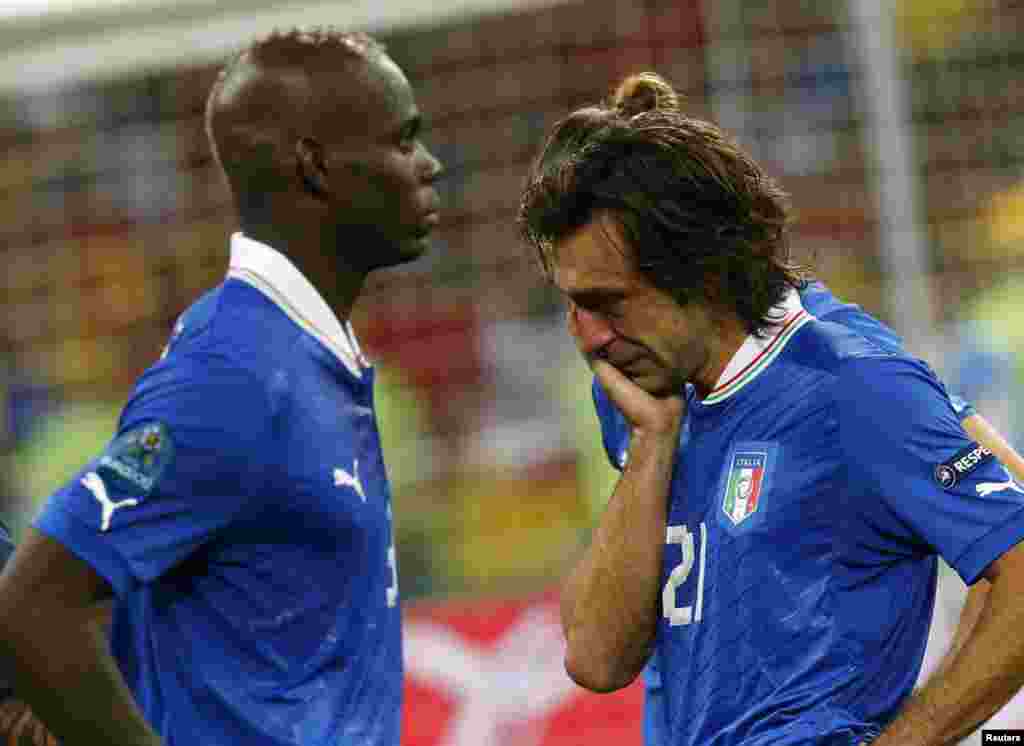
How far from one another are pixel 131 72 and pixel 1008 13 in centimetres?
319

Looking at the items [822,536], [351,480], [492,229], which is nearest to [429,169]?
[351,480]

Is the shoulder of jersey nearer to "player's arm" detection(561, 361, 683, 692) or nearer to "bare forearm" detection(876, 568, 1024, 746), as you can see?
"player's arm" detection(561, 361, 683, 692)

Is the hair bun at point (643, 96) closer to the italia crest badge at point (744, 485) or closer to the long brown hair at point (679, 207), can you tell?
the long brown hair at point (679, 207)

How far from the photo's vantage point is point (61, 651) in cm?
229

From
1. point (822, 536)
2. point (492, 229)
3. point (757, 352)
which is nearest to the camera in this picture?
point (822, 536)

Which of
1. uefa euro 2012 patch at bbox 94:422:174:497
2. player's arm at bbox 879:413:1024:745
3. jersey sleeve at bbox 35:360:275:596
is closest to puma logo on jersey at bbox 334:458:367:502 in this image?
jersey sleeve at bbox 35:360:275:596

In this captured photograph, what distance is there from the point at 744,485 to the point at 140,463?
0.86 m

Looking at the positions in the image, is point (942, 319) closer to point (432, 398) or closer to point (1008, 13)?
point (1008, 13)

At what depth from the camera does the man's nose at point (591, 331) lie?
2613 mm

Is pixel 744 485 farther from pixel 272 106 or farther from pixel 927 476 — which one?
pixel 272 106

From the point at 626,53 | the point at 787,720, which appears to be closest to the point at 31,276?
the point at 626,53

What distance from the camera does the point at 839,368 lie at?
2.41 metres

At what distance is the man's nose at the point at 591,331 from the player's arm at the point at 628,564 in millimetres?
112

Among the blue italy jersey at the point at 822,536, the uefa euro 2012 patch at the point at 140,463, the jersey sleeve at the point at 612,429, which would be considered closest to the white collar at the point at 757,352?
the blue italy jersey at the point at 822,536
